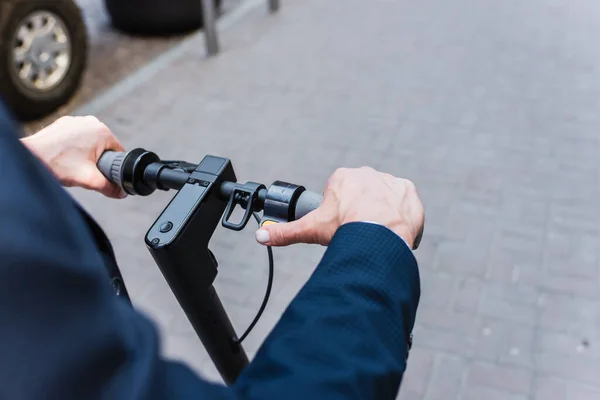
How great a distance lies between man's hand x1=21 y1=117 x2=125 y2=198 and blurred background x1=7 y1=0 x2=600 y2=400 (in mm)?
484

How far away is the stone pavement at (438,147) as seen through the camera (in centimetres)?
261

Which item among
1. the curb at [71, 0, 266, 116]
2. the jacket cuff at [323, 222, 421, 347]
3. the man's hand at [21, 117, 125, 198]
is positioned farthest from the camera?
the curb at [71, 0, 266, 116]

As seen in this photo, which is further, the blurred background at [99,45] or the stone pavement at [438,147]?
the blurred background at [99,45]

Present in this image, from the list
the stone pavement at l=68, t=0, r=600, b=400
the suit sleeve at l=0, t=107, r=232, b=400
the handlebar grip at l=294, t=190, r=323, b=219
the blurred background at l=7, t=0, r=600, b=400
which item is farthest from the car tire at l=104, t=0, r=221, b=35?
the suit sleeve at l=0, t=107, r=232, b=400

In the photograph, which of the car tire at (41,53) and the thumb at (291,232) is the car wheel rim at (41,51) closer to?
the car tire at (41,53)

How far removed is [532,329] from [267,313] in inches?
45.1

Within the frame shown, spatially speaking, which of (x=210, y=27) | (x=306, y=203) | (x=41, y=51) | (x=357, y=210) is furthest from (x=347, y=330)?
(x=210, y=27)

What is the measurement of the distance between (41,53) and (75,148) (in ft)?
9.79

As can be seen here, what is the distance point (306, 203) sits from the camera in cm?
119

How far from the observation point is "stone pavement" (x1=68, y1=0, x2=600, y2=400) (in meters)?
2.61

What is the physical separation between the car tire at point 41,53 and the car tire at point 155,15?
1.08 meters

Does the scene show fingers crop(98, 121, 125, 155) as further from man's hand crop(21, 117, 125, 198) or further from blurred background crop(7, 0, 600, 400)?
blurred background crop(7, 0, 600, 400)

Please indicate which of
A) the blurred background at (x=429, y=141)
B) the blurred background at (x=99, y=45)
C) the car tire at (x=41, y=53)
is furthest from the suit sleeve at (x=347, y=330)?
the blurred background at (x=99, y=45)

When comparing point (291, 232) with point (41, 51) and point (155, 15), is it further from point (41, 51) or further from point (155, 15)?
point (155, 15)
